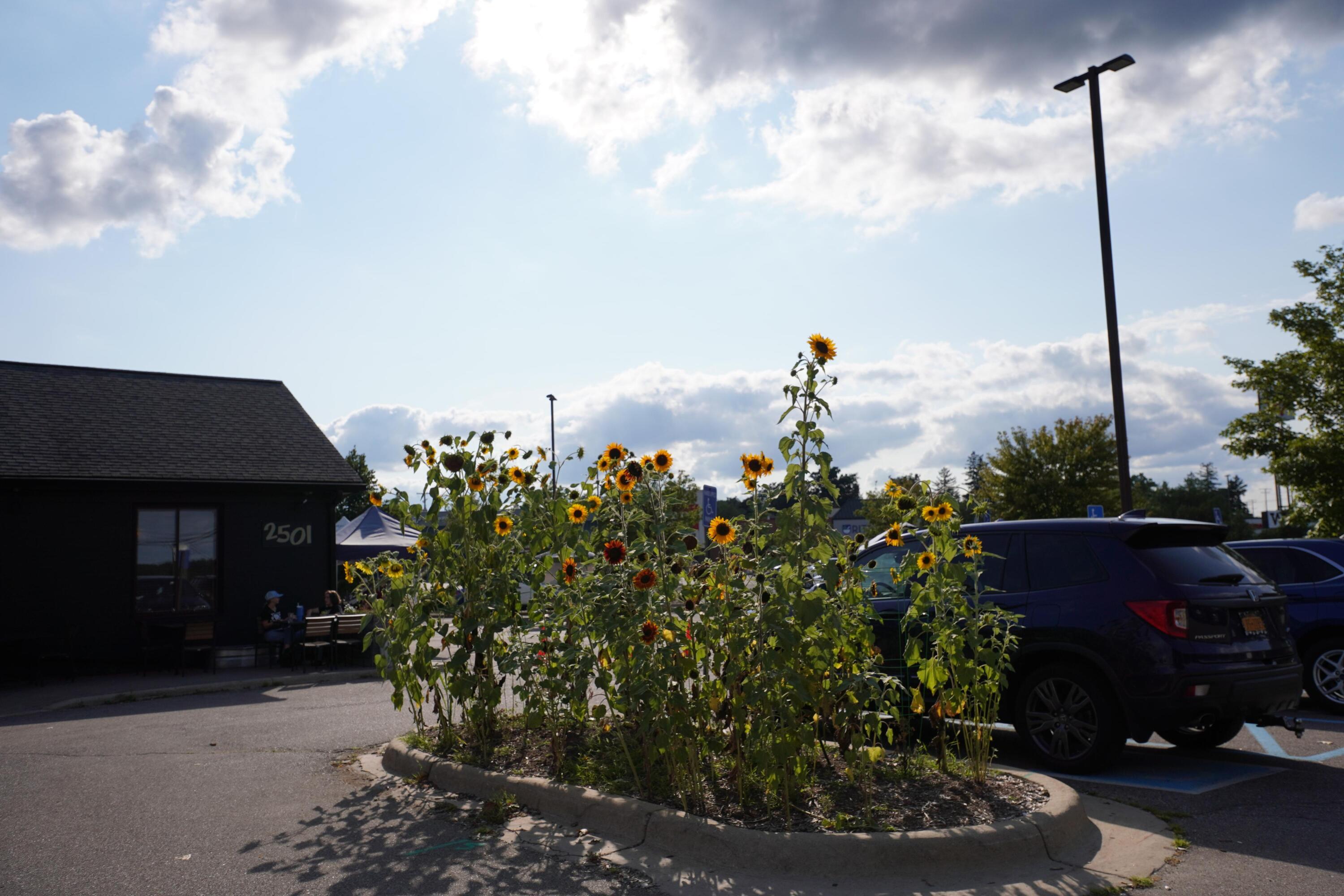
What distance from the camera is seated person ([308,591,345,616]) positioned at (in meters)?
16.9

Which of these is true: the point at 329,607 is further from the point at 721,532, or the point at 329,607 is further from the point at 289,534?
the point at 721,532

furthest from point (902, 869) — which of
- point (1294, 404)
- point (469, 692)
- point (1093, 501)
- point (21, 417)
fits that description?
point (1093, 501)

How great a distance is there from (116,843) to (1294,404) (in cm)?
2109

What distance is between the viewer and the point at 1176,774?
6.76m

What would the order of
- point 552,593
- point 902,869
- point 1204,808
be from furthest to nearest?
point 552,593 < point 1204,808 < point 902,869

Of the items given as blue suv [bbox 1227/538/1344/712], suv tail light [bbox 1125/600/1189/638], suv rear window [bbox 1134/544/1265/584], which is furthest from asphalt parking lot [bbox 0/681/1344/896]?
suv rear window [bbox 1134/544/1265/584]

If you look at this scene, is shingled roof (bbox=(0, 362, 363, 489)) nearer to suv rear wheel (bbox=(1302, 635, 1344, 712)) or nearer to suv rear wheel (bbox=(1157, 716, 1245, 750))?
suv rear wheel (bbox=(1157, 716, 1245, 750))

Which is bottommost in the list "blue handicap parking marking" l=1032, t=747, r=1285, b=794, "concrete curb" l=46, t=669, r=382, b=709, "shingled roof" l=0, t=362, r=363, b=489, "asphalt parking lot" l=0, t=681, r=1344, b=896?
"concrete curb" l=46, t=669, r=382, b=709

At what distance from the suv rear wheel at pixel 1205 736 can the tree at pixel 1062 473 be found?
2471 cm

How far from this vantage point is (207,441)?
17.1 m

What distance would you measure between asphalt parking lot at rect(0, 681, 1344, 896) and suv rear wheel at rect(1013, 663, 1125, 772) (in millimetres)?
209

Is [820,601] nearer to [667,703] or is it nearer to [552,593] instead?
Result: [667,703]

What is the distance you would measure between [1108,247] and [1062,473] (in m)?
19.4

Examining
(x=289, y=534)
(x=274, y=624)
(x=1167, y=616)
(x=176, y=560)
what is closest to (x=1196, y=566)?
(x=1167, y=616)
